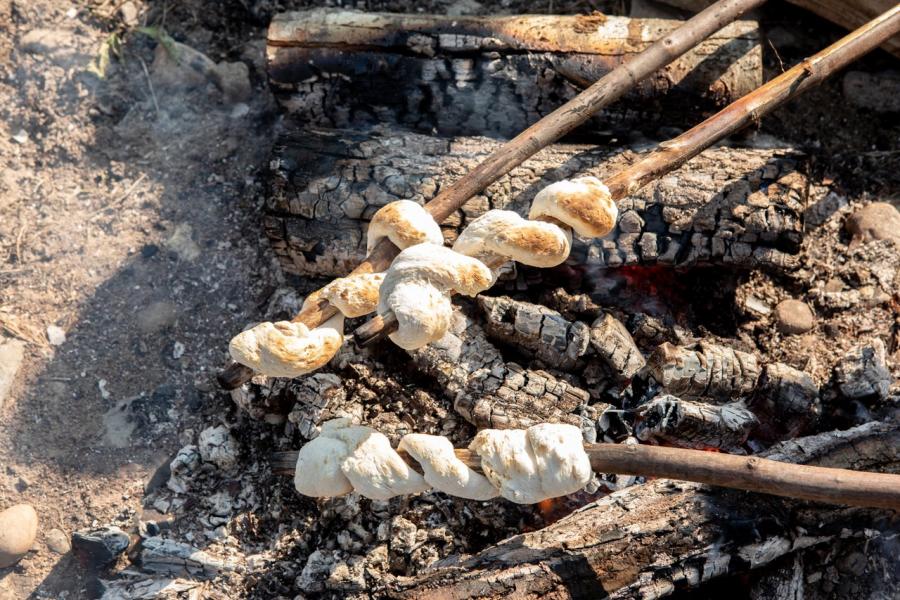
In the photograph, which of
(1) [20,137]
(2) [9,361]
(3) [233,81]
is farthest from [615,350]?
(1) [20,137]

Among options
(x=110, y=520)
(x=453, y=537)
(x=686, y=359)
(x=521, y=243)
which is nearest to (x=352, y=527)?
(x=453, y=537)

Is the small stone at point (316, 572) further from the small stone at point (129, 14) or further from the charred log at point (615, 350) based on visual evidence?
the small stone at point (129, 14)

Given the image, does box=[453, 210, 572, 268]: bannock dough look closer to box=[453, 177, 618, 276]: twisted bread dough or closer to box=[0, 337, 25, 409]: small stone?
box=[453, 177, 618, 276]: twisted bread dough

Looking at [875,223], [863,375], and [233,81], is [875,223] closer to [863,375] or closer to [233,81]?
[863,375]

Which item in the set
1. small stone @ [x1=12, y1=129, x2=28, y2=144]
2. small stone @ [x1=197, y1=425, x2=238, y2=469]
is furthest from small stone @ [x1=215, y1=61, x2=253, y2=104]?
small stone @ [x1=197, y1=425, x2=238, y2=469]

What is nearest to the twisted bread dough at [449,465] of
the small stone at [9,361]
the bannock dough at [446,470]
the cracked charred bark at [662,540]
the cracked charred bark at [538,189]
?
the bannock dough at [446,470]
